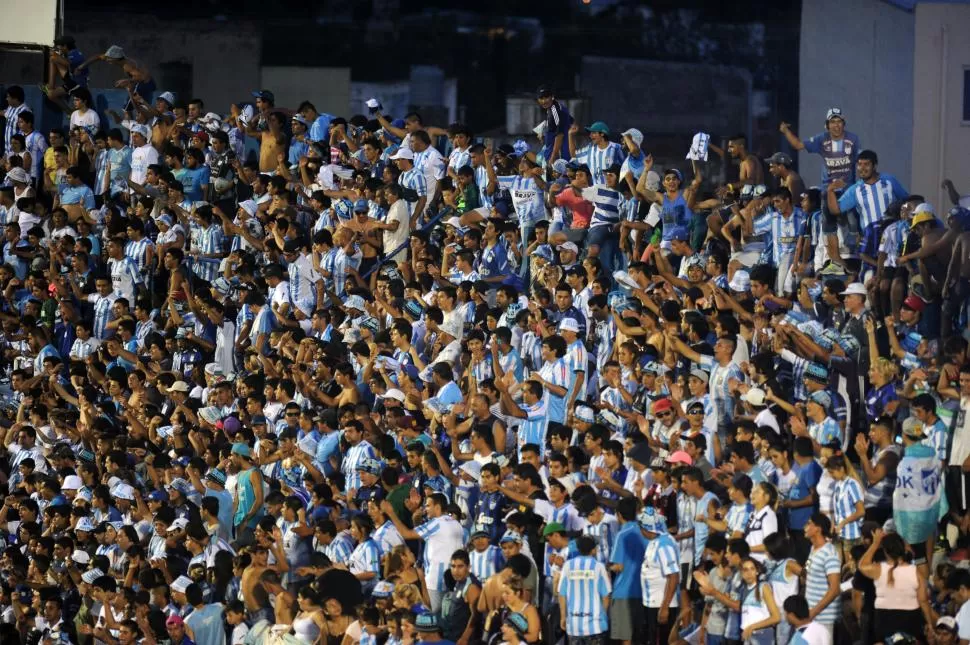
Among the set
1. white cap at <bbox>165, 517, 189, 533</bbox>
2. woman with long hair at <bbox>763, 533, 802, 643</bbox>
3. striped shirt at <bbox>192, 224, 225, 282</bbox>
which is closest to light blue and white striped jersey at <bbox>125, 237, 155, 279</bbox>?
striped shirt at <bbox>192, 224, 225, 282</bbox>

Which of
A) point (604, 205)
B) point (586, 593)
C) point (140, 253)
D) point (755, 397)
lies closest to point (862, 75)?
point (604, 205)

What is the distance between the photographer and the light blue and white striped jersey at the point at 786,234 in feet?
53.9

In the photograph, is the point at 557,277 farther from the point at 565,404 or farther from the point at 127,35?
the point at 127,35

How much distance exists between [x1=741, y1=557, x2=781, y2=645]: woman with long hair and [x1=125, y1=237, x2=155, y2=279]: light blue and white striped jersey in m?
10.1

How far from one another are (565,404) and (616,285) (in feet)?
5.42

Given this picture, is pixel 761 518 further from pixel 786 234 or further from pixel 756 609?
pixel 786 234

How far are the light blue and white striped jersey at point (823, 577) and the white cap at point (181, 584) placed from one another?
560 cm

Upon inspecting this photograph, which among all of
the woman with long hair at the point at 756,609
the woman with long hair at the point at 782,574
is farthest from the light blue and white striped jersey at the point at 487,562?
the woman with long hair at the point at 782,574

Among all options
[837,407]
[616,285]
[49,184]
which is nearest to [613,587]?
[837,407]

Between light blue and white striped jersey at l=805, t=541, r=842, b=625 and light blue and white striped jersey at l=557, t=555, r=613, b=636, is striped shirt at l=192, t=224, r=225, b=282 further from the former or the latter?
light blue and white striped jersey at l=805, t=541, r=842, b=625

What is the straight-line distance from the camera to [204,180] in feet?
71.0

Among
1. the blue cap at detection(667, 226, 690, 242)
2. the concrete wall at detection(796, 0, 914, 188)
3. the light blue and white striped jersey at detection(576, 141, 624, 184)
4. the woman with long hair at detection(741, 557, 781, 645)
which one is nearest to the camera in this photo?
the woman with long hair at detection(741, 557, 781, 645)

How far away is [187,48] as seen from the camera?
2811 cm

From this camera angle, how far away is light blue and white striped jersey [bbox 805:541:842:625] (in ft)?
41.0
